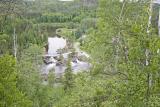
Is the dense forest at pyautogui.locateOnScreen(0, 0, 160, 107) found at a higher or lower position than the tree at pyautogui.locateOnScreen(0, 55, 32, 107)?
higher

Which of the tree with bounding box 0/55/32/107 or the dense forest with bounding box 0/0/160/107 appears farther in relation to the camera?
the tree with bounding box 0/55/32/107

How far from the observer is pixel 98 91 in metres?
8.26

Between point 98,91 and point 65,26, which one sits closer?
point 98,91

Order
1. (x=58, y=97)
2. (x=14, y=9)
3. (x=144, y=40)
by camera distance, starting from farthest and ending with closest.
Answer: (x=58, y=97) → (x=14, y=9) → (x=144, y=40)

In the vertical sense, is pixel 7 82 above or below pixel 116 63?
below

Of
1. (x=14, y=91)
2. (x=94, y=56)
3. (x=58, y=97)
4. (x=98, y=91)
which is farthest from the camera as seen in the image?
(x=58, y=97)

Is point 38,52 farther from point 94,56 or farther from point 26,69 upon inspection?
point 94,56

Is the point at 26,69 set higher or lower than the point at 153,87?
lower

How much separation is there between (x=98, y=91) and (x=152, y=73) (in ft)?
5.07

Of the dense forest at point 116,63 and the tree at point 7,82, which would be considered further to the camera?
the tree at point 7,82

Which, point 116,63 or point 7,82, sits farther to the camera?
point 7,82

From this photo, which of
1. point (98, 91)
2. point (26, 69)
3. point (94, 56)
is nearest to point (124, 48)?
point (98, 91)

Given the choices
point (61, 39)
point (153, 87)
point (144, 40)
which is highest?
point (144, 40)

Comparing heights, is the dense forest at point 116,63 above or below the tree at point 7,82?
above
